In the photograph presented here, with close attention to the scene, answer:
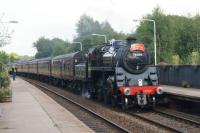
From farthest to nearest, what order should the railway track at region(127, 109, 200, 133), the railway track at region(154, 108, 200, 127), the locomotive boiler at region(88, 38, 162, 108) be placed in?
1. the locomotive boiler at region(88, 38, 162, 108)
2. the railway track at region(154, 108, 200, 127)
3. the railway track at region(127, 109, 200, 133)

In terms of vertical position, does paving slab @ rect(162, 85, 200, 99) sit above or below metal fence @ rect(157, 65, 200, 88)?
below

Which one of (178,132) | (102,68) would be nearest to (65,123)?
(178,132)

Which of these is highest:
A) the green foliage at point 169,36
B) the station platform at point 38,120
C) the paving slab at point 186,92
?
the green foliage at point 169,36

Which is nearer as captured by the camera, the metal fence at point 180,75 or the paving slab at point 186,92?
the paving slab at point 186,92

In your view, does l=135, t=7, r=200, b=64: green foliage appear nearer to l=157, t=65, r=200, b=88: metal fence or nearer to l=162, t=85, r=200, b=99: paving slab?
l=157, t=65, r=200, b=88: metal fence

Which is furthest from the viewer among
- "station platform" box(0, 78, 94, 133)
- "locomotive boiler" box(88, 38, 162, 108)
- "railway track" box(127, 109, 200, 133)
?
"locomotive boiler" box(88, 38, 162, 108)

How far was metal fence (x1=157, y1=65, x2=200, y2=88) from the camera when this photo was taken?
1073 inches

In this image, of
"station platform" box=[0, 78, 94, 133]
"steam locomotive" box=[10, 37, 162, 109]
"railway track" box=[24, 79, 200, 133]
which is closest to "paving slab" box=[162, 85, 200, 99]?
"steam locomotive" box=[10, 37, 162, 109]

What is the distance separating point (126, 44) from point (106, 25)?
139m

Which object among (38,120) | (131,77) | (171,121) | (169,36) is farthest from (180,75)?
(169,36)

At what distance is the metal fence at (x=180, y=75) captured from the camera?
A: 2727cm

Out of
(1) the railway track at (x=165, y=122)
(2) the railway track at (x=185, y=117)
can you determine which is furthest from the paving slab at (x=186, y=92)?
(1) the railway track at (x=165, y=122)

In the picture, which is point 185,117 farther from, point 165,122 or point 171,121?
point 165,122

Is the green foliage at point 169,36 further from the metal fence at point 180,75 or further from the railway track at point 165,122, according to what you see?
the railway track at point 165,122
